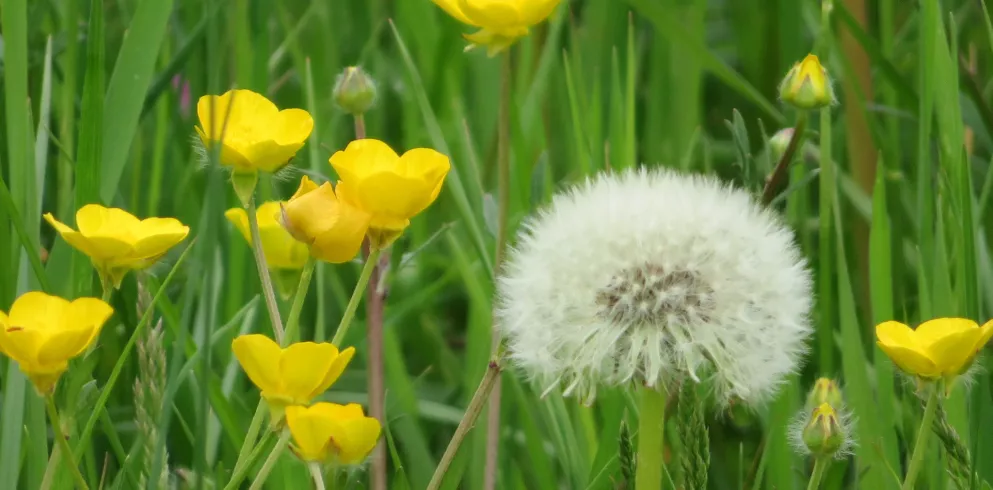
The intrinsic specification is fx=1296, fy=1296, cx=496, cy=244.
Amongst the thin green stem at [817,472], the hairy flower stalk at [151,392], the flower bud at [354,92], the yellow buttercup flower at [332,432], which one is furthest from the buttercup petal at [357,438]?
the flower bud at [354,92]

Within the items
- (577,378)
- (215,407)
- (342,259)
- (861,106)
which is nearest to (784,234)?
(577,378)

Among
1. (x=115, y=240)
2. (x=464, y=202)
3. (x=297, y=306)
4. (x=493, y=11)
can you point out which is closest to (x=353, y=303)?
(x=297, y=306)

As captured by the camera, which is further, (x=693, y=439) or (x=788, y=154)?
(x=788, y=154)

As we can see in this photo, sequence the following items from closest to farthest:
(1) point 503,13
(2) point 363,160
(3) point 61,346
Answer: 1. (3) point 61,346
2. (2) point 363,160
3. (1) point 503,13

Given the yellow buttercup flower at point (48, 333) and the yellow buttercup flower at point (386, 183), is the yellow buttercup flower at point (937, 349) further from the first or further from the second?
the yellow buttercup flower at point (48, 333)

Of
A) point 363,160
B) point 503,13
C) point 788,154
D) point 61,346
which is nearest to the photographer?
point 61,346

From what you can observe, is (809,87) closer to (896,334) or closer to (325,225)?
(896,334)
